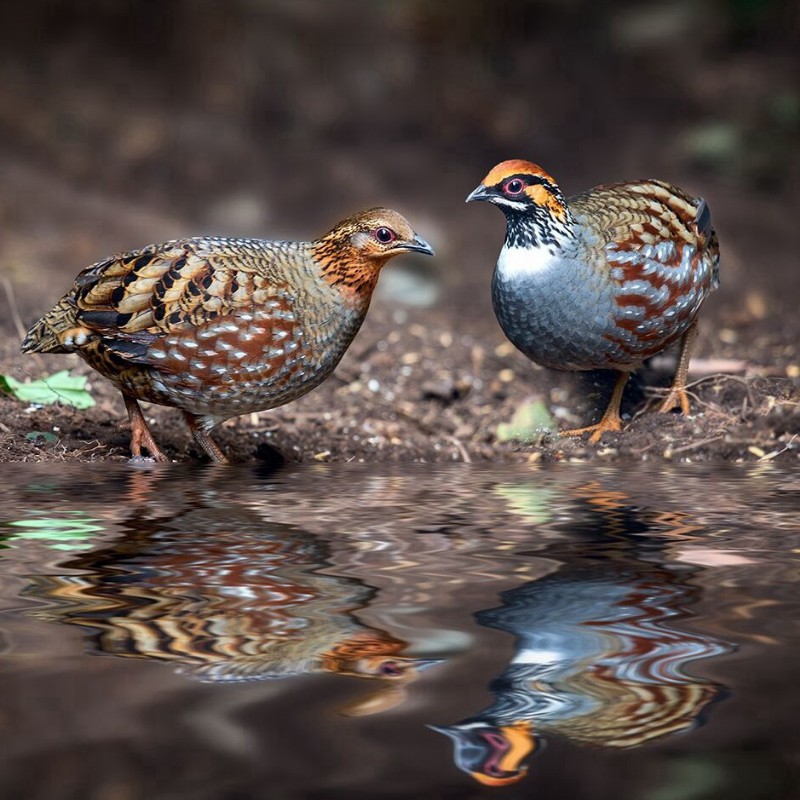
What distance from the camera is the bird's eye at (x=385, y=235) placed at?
4.90 m

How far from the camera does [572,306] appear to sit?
535 cm

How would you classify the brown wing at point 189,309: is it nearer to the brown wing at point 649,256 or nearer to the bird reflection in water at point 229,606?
the bird reflection in water at point 229,606

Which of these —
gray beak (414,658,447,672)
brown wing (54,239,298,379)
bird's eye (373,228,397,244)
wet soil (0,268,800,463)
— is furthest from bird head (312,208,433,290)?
gray beak (414,658,447,672)

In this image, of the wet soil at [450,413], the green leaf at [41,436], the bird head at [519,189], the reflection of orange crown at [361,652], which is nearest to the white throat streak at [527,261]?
the bird head at [519,189]

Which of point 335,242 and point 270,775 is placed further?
point 335,242

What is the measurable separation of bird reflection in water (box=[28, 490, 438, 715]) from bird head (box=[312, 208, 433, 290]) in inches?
67.4

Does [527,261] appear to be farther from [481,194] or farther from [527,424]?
[527,424]

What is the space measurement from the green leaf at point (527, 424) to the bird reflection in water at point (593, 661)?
2.58 metres

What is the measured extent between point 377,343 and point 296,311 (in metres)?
2.55

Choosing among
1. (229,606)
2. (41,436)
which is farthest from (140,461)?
(229,606)

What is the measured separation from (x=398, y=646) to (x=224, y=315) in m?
2.47

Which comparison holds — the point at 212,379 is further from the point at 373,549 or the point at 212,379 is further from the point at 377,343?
the point at 377,343

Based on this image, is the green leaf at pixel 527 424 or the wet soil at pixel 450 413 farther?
the green leaf at pixel 527 424

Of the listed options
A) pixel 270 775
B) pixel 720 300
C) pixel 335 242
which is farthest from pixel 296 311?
pixel 720 300
